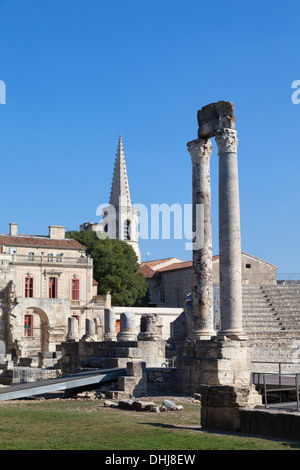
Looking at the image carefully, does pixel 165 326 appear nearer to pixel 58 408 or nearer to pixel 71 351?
pixel 71 351

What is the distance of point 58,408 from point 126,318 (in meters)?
9.05

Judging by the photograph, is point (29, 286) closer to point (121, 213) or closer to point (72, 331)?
point (72, 331)

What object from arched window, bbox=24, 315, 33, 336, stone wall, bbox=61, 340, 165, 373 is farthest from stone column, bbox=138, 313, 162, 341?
arched window, bbox=24, 315, 33, 336

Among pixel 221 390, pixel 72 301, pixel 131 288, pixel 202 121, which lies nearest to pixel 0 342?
pixel 72 301

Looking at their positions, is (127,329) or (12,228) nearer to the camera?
(127,329)

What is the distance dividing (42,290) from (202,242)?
38.0 m

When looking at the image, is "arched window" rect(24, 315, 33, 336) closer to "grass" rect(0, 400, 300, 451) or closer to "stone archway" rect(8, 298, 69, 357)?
"stone archway" rect(8, 298, 69, 357)

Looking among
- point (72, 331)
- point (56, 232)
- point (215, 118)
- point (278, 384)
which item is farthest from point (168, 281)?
point (278, 384)

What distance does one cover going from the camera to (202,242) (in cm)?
1734

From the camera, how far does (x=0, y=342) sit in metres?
42.8

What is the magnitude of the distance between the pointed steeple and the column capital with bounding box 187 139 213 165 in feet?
207

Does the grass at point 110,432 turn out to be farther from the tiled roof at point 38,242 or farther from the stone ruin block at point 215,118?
the tiled roof at point 38,242

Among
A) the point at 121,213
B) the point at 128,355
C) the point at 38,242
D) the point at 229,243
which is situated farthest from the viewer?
the point at 121,213

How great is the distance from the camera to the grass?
322 inches
